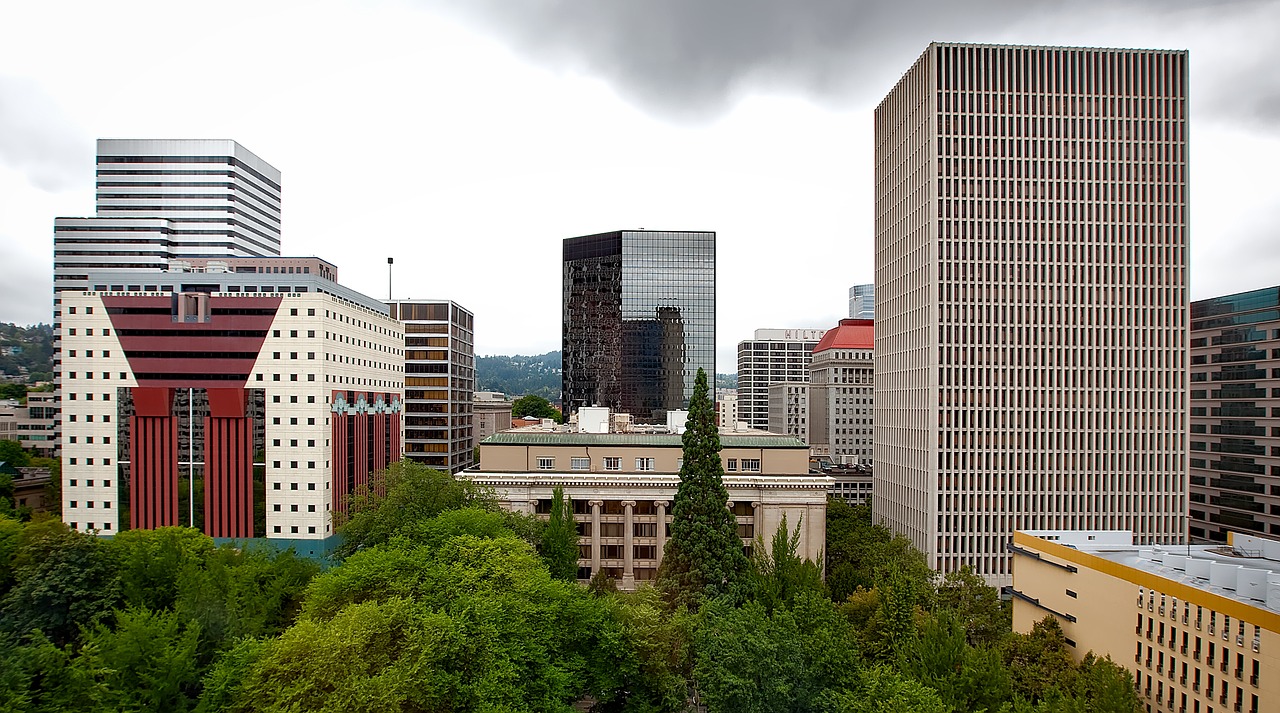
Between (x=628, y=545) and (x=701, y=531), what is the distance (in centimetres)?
1737

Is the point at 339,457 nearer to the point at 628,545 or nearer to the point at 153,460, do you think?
the point at 153,460

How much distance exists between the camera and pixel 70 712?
32344 millimetres

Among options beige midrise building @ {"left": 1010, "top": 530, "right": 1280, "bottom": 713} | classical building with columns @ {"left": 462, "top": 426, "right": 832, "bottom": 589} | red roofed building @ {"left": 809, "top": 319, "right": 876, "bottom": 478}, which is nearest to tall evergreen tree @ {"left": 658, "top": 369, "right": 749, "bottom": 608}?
classical building with columns @ {"left": 462, "top": 426, "right": 832, "bottom": 589}

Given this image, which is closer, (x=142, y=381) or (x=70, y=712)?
(x=70, y=712)

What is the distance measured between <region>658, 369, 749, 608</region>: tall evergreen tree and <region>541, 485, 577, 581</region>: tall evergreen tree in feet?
27.5

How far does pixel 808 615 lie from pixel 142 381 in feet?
241

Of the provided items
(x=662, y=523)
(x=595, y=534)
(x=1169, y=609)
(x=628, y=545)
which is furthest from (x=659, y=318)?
(x=1169, y=609)

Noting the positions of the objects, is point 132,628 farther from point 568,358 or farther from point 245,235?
point 568,358

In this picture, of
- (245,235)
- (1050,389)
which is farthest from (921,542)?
(245,235)

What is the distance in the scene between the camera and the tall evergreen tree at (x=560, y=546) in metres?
59.1

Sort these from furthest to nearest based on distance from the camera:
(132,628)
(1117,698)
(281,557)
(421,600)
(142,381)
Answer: (142,381) → (281,557) → (421,600) → (132,628) → (1117,698)

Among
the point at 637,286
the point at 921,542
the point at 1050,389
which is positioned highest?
the point at 637,286

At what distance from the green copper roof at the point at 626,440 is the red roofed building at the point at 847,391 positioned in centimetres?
8539

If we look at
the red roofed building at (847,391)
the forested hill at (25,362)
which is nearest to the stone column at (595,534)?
the red roofed building at (847,391)
